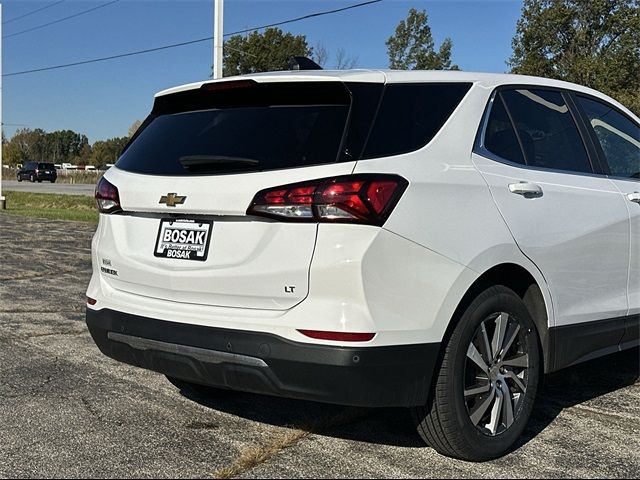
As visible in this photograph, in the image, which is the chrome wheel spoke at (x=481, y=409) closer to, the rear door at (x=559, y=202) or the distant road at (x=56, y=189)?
the rear door at (x=559, y=202)

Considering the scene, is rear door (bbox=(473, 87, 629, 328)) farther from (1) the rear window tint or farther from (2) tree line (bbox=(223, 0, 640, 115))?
(2) tree line (bbox=(223, 0, 640, 115))

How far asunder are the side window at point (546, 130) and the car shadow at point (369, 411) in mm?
1362

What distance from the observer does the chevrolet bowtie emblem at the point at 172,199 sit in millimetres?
3262

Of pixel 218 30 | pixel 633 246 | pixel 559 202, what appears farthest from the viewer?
pixel 218 30

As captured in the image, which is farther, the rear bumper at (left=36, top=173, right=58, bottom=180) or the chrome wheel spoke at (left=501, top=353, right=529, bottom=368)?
the rear bumper at (left=36, top=173, right=58, bottom=180)

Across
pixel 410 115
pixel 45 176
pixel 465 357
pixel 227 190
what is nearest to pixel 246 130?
pixel 227 190

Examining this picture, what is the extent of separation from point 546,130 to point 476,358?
4.66 ft

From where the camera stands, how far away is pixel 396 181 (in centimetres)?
300

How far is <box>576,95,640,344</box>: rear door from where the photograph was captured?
4.30 m

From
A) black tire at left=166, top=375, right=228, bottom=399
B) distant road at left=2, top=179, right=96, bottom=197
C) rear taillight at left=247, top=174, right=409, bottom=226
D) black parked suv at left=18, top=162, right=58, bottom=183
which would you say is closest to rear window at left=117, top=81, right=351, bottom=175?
rear taillight at left=247, top=174, right=409, bottom=226

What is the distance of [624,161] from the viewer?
179 inches

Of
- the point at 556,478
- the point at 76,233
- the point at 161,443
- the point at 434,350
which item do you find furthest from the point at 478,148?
the point at 76,233

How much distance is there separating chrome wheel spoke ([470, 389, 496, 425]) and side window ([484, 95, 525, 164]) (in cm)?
113

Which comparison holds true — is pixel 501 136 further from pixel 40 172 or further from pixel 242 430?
pixel 40 172
